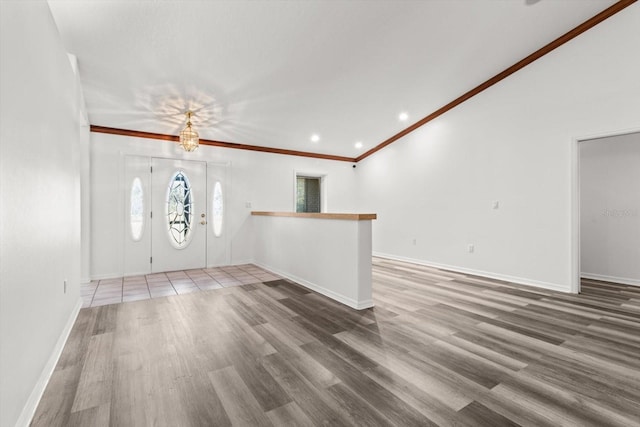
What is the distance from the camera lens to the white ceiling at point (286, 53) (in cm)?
295

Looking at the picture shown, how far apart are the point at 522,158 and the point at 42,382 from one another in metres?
5.63

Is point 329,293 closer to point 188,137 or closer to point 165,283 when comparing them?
point 165,283

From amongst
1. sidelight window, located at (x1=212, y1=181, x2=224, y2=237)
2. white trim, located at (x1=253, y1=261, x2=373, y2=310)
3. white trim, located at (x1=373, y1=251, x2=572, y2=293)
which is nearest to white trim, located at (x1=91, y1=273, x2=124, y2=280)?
sidelight window, located at (x1=212, y1=181, x2=224, y2=237)

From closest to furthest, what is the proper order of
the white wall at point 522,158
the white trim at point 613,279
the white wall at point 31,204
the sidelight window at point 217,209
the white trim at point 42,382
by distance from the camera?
the white wall at point 31,204 < the white trim at point 42,382 < the white wall at point 522,158 < the white trim at point 613,279 < the sidelight window at point 217,209

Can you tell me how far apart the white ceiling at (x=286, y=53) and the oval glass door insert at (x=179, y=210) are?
933 mm

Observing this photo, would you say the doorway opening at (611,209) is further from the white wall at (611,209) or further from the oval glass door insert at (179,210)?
the oval glass door insert at (179,210)

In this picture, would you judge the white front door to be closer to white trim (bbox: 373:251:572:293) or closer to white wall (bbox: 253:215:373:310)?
white wall (bbox: 253:215:373:310)

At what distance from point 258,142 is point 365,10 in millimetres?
3549

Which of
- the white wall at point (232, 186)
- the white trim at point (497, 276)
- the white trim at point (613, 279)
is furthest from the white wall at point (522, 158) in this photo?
the white wall at point (232, 186)

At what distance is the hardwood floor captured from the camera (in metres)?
1.66

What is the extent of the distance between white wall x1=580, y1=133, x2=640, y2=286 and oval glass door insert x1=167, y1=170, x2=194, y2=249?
22.0 ft

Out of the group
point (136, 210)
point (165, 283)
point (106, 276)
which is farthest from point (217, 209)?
point (106, 276)

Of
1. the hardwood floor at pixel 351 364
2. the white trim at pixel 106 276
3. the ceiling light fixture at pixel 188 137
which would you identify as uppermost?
the ceiling light fixture at pixel 188 137

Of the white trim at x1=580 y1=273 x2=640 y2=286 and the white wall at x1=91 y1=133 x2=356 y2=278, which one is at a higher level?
the white wall at x1=91 y1=133 x2=356 y2=278
